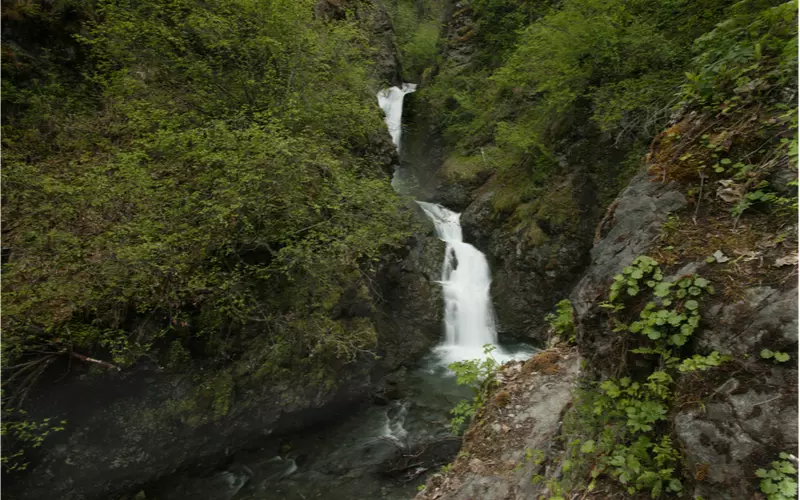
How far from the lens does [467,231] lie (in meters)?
16.5

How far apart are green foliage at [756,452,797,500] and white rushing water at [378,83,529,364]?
1014 cm

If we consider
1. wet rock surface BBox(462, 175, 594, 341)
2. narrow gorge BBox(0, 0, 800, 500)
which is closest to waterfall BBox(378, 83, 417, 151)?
narrow gorge BBox(0, 0, 800, 500)

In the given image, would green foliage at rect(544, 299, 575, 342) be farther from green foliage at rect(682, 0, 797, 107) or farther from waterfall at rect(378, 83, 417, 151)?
waterfall at rect(378, 83, 417, 151)

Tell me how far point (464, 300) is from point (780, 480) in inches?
472

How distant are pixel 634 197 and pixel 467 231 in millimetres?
12639

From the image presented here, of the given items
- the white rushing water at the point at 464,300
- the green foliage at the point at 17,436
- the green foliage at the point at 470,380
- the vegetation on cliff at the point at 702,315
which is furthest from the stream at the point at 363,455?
the vegetation on cliff at the point at 702,315

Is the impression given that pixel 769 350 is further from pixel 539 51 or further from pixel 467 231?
pixel 467 231

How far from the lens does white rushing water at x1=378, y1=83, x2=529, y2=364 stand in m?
12.9

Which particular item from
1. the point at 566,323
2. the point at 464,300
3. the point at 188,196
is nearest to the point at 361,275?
the point at 188,196

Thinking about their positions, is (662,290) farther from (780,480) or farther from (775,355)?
(780,480)

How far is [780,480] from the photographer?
6.69ft

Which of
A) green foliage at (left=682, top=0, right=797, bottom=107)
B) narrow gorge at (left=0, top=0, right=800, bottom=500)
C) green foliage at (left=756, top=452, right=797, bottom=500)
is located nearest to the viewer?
green foliage at (left=756, top=452, right=797, bottom=500)

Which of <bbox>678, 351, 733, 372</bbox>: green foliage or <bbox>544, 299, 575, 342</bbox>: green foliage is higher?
<bbox>678, 351, 733, 372</bbox>: green foliage

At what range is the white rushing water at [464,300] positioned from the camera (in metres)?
12.9
